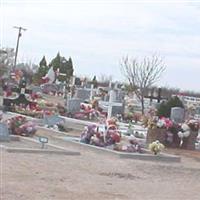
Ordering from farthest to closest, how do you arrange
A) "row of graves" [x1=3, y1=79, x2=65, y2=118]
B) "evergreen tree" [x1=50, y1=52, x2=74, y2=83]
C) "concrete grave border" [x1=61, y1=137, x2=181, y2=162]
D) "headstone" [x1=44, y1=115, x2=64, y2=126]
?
1. "evergreen tree" [x1=50, y1=52, x2=74, y2=83]
2. "row of graves" [x1=3, y1=79, x2=65, y2=118]
3. "headstone" [x1=44, y1=115, x2=64, y2=126]
4. "concrete grave border" [x1=61, y1=137, x2=181, y2=162]

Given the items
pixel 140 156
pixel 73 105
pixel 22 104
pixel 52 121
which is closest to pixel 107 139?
pixel 140 156

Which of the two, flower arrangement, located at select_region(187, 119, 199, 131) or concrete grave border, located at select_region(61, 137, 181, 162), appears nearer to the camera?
concrete grave border, located at select_region(61, 137, 181, 162)

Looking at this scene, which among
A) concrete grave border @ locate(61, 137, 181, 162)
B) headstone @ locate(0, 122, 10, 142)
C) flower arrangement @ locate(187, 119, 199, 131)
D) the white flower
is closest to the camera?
concrete grave border @ locate(61, 137, 181, 162)

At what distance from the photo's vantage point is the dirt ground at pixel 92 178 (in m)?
8.63

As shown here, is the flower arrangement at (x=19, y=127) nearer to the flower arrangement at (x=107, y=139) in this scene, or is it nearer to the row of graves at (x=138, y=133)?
the row of graves at (x=138, y=133)

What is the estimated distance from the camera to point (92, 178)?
10.3 metres

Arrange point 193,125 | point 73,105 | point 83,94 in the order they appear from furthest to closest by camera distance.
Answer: point 83,94, point 73,105, point 193,125

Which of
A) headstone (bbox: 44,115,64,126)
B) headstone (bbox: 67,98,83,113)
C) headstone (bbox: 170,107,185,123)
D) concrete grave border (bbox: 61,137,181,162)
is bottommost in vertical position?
concrete grave border (bbox: 61,137,181,162)

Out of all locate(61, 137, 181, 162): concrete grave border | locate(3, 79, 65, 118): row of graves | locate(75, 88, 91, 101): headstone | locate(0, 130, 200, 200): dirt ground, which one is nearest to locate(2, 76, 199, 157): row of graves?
locate(61, 137, 181, 162): concrete grave border

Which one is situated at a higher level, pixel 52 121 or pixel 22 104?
pixel 22 104

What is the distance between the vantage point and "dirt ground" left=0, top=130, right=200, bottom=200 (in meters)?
8.63

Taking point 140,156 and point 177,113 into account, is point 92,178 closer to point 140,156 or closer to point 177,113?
point 140,156

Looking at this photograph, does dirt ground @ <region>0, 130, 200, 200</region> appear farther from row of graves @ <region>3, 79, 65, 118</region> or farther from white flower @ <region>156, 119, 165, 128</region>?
→ row of graves @ <region>3, 79, 65, 118</region>

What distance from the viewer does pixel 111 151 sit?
575 inches
